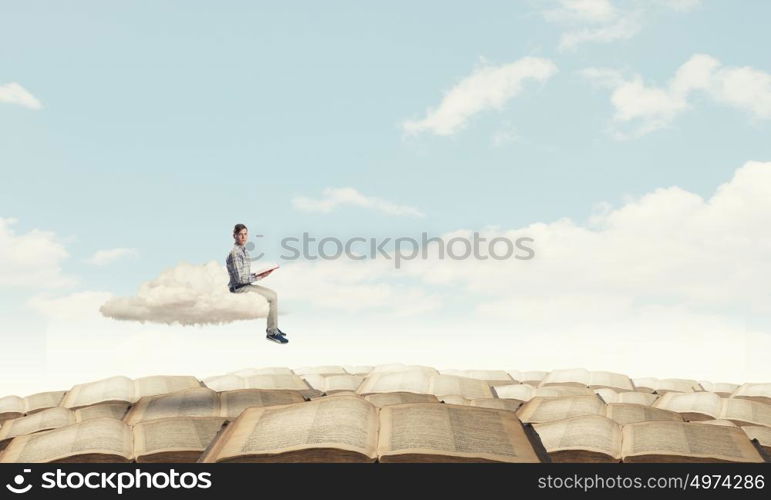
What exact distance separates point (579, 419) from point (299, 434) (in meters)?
16.8

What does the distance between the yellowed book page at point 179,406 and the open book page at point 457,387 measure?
70.9 ft

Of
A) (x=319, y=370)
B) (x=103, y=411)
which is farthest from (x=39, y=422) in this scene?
(x=319, y=370)

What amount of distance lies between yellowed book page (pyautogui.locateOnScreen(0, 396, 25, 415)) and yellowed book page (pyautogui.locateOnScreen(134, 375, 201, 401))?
13790 mm

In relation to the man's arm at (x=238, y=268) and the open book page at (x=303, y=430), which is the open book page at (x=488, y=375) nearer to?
the open book page at (x=303, y=430)

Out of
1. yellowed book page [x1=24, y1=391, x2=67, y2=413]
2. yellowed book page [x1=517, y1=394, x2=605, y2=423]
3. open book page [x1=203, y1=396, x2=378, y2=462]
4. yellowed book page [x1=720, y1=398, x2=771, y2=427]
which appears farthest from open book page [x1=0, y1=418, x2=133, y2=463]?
yellowed book page [x1=24, y1=391, x2=67, y2=413]

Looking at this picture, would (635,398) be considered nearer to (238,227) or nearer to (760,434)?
(760,434)

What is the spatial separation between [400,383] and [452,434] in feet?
155

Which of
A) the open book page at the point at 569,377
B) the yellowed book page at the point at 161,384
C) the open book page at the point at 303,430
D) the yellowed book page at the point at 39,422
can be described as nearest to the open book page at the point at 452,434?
the open book page at the point at 303,430

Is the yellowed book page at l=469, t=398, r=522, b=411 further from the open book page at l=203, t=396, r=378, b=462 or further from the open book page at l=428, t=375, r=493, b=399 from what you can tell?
the open book page at l=203, t=396, r=378, b=462

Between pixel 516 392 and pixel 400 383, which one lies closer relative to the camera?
pixel 400 383

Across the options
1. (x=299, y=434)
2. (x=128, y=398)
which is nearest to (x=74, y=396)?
(x=128, y=398)

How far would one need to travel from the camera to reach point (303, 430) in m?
23.0
